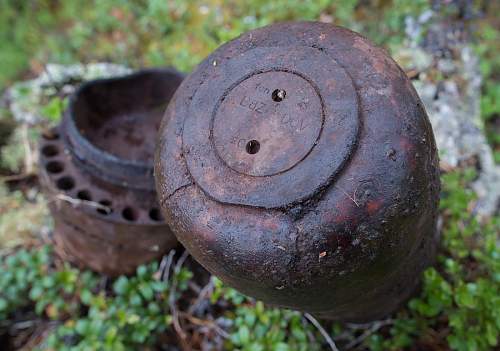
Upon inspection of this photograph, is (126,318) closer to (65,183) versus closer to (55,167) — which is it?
(65,183)

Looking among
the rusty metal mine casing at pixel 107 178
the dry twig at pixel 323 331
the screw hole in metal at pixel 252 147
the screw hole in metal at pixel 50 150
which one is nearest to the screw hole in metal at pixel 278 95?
the screw hole in metal at pixel 252 147

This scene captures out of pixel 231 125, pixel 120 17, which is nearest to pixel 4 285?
pixel 231 125

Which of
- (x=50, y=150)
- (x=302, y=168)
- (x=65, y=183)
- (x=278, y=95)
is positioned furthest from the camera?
(x=50, y=150)

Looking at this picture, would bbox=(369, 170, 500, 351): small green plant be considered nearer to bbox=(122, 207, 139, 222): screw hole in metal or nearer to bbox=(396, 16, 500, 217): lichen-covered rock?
bbox=(396, 16, 500, 217): lichen-covered rock

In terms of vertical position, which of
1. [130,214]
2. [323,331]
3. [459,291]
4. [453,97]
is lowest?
[323,331]

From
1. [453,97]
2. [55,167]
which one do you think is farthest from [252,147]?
[453,97]

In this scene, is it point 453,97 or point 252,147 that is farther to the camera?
point 453,97

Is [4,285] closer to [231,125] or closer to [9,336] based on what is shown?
[9,336]

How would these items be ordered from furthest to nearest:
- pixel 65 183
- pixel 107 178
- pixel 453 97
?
1. pixel 453 97
2. pixel 65 183
3. pixel 107 178
